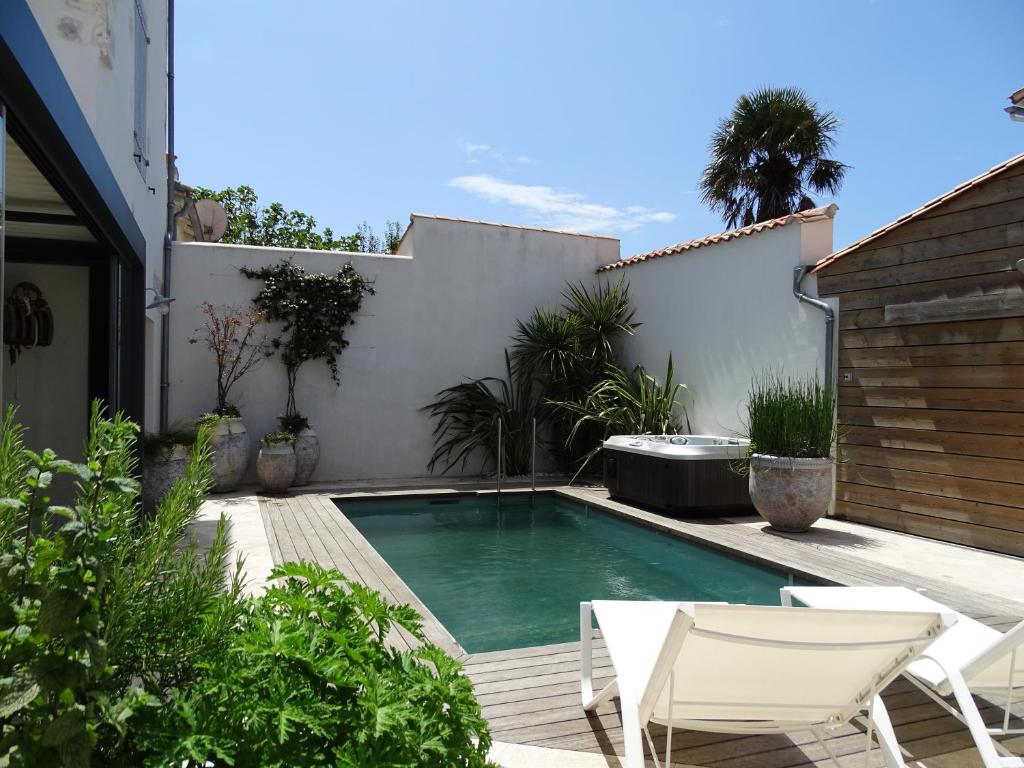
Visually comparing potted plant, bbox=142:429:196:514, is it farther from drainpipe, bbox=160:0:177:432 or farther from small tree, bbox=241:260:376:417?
small tree, bbox=241:260:376:417

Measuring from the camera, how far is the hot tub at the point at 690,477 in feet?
22.4

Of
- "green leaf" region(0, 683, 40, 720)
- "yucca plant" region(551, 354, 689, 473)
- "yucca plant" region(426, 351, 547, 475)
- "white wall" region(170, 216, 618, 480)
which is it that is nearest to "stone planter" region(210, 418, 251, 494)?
"white wall" region(170, 216, 618, 480)

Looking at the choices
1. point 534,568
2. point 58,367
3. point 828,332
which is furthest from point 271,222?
point 534,568

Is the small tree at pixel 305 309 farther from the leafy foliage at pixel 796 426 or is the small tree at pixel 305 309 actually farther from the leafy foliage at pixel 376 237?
the leafy foliage at pixel 376 237

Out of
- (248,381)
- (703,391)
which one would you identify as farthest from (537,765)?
(248,381)

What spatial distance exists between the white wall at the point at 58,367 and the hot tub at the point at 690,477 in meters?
5.06

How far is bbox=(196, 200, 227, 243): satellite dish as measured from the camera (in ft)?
33.6

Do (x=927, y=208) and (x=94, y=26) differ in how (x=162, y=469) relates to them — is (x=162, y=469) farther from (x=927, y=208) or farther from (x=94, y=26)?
(x=927, y=208)

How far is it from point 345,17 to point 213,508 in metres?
6.76

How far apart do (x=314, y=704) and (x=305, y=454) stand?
7771 mm

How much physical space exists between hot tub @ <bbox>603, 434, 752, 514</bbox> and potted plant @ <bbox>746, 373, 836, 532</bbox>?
698mm

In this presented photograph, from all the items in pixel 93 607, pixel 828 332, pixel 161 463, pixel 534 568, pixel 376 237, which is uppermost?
pixel 376 237

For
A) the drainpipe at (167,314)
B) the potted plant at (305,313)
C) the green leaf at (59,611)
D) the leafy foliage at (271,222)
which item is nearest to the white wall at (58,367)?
the drainpipe at (167,314)

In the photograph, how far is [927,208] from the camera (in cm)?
592
